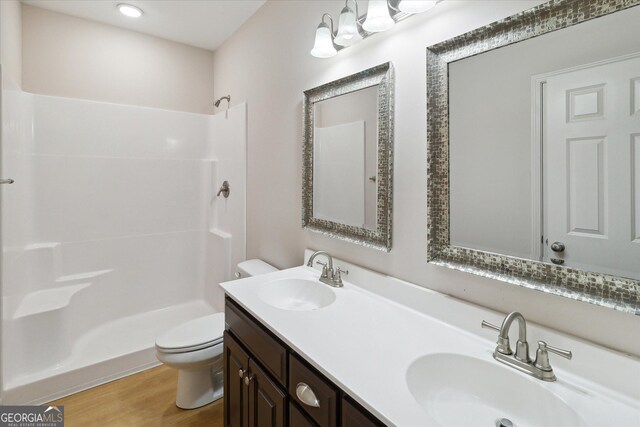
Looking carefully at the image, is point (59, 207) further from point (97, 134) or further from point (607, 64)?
point (607, 64)

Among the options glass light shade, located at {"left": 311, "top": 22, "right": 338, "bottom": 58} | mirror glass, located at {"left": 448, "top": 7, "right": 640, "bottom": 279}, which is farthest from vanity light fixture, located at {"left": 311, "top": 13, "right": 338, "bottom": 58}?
mirror glass, located at {"left": 448, "top": 7, "right": 640, "bottom": 279}

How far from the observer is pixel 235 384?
135 cm

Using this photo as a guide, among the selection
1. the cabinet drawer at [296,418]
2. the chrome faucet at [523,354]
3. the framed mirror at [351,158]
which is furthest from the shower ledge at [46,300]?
the chrome faucet at [523,354]

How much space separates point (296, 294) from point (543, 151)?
1148 mm

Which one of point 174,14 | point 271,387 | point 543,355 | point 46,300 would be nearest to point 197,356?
point 271,387

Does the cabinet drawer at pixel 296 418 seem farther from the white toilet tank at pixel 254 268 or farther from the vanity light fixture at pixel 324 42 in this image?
the vanity light fixture at pixel 324 42

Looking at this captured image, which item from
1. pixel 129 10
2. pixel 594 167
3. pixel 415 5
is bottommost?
pixel 594 167

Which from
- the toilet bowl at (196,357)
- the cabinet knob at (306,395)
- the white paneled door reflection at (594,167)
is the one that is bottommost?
the toilet bowl at (196,357)

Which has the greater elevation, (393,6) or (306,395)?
(393,6)

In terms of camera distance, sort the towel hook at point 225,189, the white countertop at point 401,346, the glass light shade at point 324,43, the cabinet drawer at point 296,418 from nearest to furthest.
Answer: the white countertop at point 401,346
the cabinet drawer at point 296,418
the glass light shade at point 324,43
the towel hook at point 225,189

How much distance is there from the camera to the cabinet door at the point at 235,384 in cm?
127

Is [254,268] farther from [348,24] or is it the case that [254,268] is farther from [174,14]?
[174,14]

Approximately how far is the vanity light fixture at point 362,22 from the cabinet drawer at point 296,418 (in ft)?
4.48

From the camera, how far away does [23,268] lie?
6.54 feet
